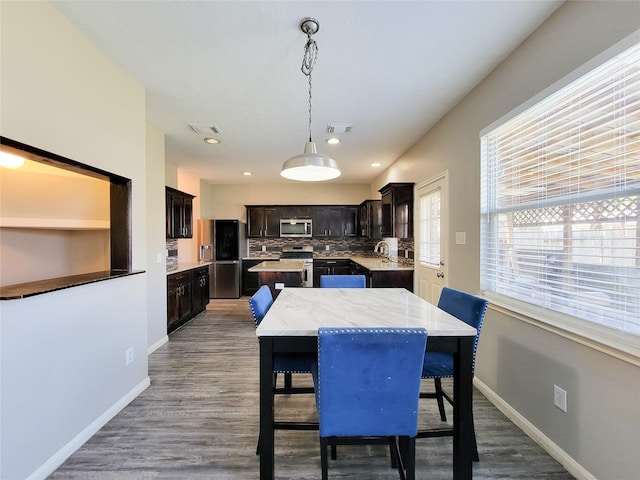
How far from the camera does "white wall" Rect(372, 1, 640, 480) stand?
1.33 metres

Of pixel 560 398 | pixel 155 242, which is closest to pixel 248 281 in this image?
pixel 155 242

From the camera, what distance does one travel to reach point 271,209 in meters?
6.74

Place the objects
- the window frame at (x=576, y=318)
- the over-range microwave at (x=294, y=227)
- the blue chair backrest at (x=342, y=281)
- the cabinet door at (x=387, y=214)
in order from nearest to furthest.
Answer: the window frame at (x=576, y=318)
the blue chair backrest at (x=342, y=281)
the cabinet door at (x=387, y=214)
the over-range microwave at (x=294, y=227)

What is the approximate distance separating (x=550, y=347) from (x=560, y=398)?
28 centimetres

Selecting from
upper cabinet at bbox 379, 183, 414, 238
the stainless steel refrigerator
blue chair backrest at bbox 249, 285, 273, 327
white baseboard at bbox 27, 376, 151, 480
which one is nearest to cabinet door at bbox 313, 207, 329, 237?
the stainless steel refrigerator

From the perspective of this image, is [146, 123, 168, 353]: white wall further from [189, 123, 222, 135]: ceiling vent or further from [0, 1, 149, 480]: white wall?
[0, 1, 149, 480]: white wall

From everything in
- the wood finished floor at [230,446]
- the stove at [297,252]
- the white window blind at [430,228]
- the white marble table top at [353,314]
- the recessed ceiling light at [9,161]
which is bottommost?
the wood finished floor at [230,446]

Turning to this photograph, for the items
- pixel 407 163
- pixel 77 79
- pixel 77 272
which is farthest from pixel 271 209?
pixel 77 79

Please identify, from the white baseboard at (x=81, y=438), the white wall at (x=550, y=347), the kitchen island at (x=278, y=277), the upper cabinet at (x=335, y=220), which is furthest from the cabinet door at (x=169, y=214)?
the white wall at (x=550, y=347)

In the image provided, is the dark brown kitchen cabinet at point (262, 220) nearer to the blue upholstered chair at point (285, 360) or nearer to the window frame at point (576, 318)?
the blue upholstered chair at point (285, 360)

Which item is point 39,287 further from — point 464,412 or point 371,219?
point 371,219

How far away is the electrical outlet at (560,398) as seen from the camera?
1617 millimetres

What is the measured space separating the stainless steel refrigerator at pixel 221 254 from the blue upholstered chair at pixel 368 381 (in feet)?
17.1

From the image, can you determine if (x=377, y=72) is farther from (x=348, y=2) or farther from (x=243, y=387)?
(x=243, y=387)
